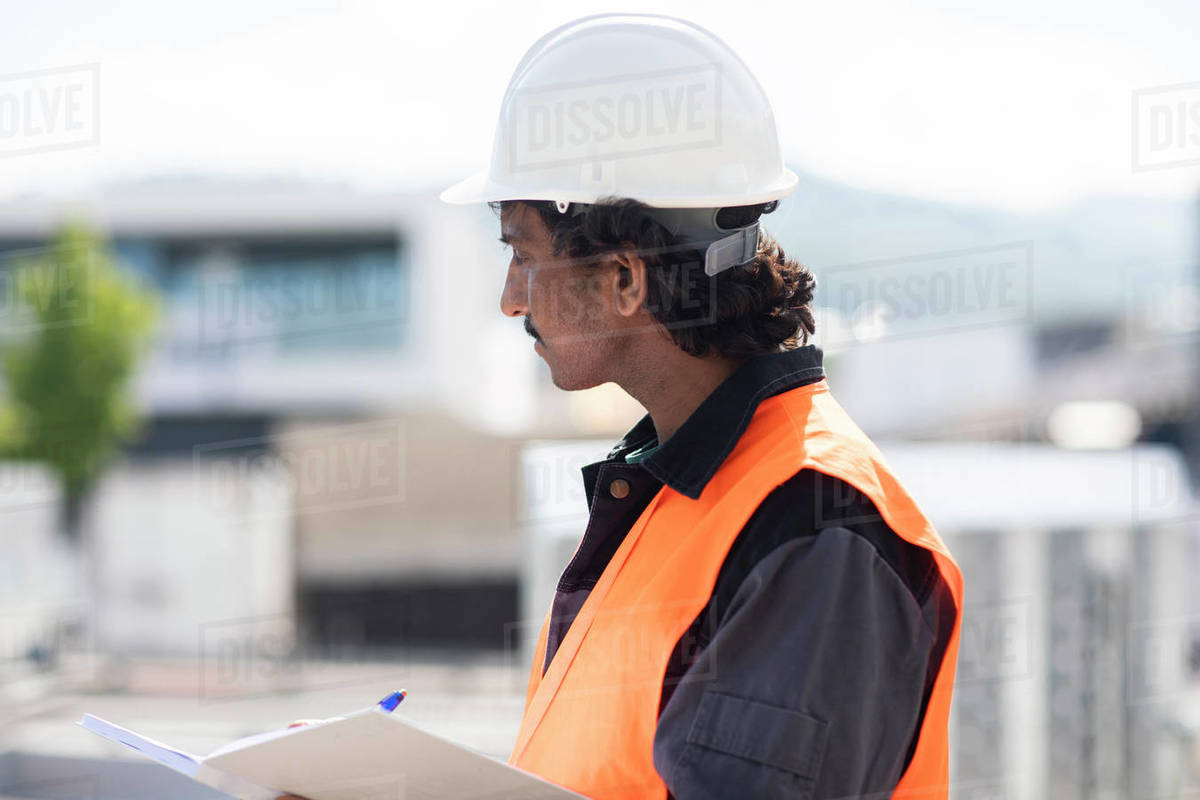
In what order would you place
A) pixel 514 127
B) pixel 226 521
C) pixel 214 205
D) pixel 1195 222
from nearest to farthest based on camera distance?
pixel 514 127
pixel 226 521
pixel 1195 222
pixel 214 205

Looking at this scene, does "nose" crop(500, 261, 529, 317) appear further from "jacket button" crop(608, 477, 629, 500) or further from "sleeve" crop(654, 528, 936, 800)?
"sleeve" crop(654, 528, 936, 800)

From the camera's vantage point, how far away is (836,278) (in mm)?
3852

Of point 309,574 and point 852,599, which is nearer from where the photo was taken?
point 852,599

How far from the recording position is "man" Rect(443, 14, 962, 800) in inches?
49.3

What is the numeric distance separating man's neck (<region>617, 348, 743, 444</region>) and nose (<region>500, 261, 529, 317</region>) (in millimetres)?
197

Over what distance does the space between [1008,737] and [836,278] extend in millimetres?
1685

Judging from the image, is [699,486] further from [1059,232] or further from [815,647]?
[1059,232]

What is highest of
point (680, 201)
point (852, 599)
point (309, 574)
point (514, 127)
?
point (514, 127)

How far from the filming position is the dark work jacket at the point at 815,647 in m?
1.24

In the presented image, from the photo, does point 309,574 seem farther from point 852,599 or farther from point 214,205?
point 852,599

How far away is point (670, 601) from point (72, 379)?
2129cm

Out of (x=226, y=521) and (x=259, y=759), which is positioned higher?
(x=259, y=759)

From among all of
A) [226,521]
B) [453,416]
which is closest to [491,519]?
[453,416]

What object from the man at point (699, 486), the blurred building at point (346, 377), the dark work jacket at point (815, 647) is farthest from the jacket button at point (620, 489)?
the blurred building at point (346, 377)
